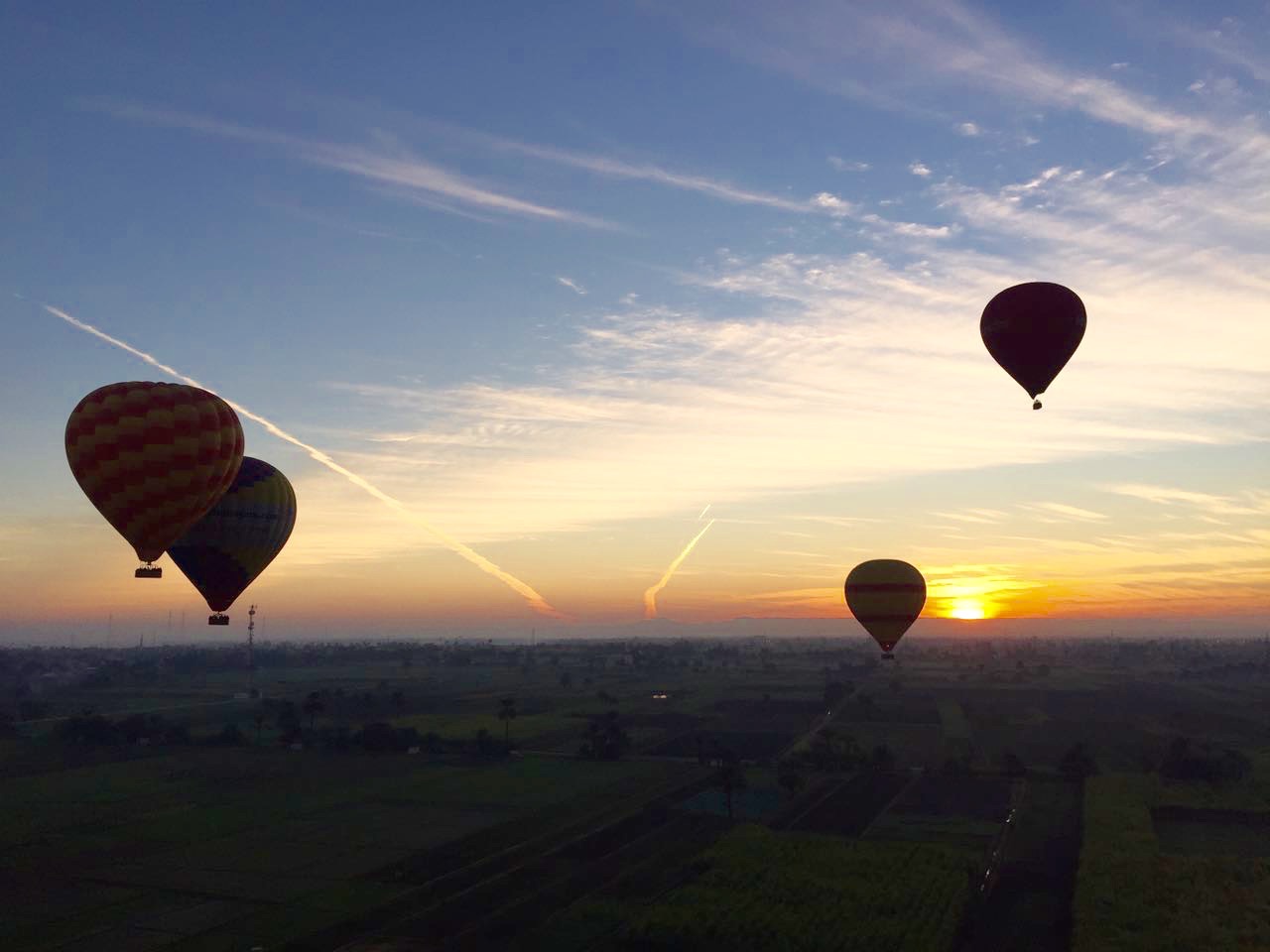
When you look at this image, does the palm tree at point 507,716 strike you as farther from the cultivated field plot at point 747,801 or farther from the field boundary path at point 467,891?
the field boundary path at point 467,891

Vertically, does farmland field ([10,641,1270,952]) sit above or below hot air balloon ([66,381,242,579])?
below

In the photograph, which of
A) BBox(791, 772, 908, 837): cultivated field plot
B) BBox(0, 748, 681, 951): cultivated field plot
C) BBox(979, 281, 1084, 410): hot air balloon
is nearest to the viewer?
BBox(979, 281, 1084, 410): hot air balloon

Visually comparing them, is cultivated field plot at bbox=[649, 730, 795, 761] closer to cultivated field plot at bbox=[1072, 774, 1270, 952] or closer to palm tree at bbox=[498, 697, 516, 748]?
palm tree at bbox=[498, 697, 516, 748]

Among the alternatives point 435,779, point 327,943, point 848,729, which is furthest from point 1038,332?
point 848,729

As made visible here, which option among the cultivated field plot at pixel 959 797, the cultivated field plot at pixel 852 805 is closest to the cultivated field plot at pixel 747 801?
the cultivated field plot at pixel 852 805

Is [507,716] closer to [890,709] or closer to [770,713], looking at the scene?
[770,713]

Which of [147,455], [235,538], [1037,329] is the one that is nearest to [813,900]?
[1037,329]

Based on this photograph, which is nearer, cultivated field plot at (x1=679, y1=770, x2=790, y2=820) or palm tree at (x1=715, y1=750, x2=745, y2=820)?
cultivated field plot at (x1=679, y1=770, x2=790, y2=820)

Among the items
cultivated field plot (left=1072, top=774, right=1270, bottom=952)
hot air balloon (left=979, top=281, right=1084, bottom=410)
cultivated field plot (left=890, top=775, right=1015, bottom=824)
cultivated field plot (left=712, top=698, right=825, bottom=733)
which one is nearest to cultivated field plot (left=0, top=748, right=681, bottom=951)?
cultivated field plot (left=890, top=775, right=1015, bottom=824)
